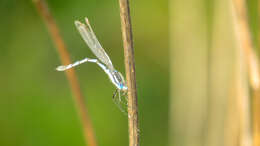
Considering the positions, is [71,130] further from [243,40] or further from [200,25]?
[243,40]

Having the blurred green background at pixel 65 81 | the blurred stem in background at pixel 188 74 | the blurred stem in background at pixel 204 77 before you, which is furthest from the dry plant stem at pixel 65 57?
the blurred green background at pixel 65 81

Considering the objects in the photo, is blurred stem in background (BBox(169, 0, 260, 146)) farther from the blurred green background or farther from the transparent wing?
the blurred green background

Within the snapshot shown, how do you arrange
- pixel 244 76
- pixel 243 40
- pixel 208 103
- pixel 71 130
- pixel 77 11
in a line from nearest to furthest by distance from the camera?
pixel 243 40 < pixel 244 76 < pixel 208 103 < pixel 71 130 < pixel 77 11

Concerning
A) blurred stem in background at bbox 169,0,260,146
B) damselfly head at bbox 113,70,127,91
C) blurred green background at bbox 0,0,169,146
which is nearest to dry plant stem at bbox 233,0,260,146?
blurred stem in background at bbox 169,0,260,146

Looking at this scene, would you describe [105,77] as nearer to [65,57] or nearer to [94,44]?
[65,57]

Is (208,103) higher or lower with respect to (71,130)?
higher

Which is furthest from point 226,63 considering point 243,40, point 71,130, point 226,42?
point 71,130
